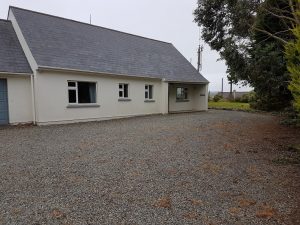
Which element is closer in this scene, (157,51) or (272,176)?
(272,176)

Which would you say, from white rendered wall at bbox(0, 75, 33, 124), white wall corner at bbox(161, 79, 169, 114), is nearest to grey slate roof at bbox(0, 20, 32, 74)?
white rendered wall at bbox(0, 75, 33, 124)

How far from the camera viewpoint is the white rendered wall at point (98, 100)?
42.4ft

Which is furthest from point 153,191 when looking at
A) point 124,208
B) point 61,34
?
point 61,34

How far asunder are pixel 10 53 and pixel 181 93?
13.8 m

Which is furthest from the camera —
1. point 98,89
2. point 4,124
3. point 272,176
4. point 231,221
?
point 98,89

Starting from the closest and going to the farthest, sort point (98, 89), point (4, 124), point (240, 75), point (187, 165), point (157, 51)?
point (187, 165), point (240, 75), point (4, 124), point (98, 89), point (157, 51)

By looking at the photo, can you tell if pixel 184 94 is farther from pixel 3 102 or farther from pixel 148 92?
pixel 3 102

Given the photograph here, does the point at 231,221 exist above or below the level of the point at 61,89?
below

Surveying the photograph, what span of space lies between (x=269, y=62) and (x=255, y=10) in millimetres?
2442

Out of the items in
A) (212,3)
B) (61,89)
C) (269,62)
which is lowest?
(61,89)

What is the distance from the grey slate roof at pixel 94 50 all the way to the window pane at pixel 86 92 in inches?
36.7

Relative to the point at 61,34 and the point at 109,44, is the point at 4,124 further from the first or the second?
the point at 109,44

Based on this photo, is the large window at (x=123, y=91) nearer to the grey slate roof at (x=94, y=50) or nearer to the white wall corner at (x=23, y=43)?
the grey slate roof at (x=94, y=50)

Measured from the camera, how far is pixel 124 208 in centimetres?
403
